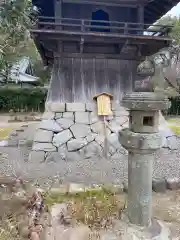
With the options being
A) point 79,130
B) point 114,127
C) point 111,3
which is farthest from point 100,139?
point 111,3

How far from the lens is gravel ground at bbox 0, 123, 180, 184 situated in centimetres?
733

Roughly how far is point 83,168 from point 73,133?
1.29m

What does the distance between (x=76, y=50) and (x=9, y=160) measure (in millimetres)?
4004

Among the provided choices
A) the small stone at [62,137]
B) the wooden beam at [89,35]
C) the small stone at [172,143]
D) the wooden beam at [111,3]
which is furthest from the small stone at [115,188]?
the wooden beam at [111,3]

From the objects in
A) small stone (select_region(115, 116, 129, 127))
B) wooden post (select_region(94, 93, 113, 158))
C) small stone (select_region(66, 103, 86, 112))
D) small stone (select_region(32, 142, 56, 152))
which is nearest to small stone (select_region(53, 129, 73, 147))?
small stone (select_region(32, 142, 56, 152))

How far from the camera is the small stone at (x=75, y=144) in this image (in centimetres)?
888

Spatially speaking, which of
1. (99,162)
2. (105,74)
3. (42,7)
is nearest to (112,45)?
(105,74)

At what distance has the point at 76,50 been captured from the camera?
9.23 metres

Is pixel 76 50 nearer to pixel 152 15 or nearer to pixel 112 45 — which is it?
pixel 112 45

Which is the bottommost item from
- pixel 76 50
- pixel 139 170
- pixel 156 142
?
pixel 139 170

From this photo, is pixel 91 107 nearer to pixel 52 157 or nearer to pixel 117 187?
pixel 52 157

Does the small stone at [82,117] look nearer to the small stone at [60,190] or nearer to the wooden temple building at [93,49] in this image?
the wooden temple building at [93,49]

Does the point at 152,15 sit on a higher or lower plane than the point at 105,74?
higher

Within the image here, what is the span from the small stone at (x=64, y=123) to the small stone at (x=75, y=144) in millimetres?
477
